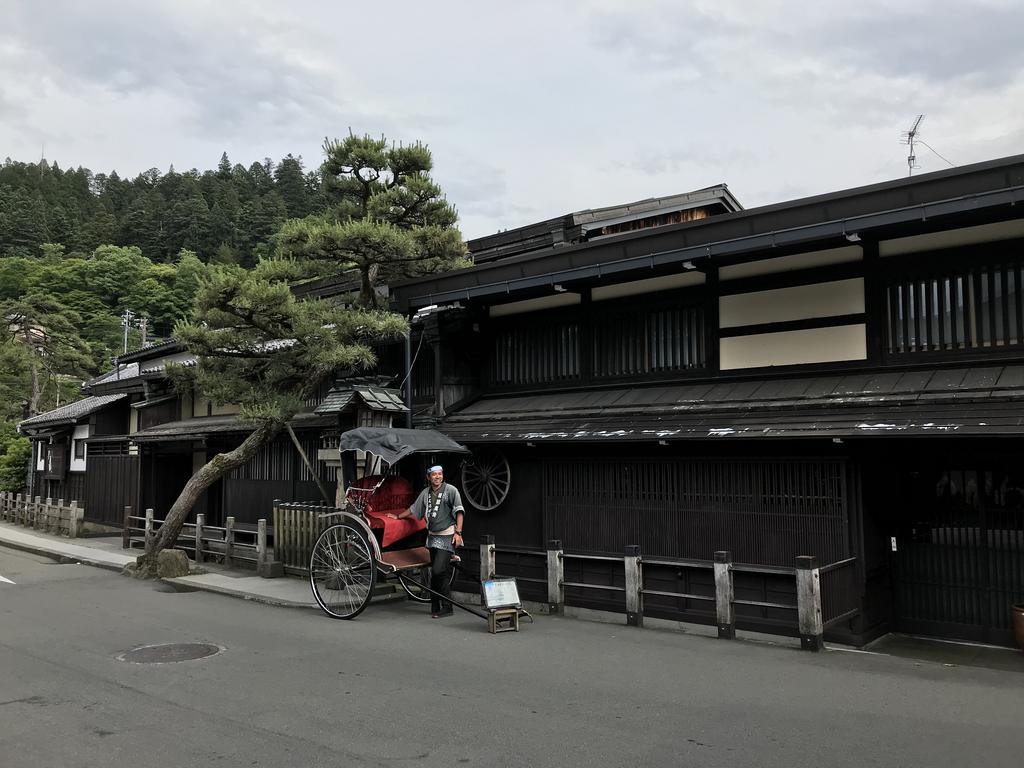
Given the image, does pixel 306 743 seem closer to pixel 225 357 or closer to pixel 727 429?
pixel 727 429

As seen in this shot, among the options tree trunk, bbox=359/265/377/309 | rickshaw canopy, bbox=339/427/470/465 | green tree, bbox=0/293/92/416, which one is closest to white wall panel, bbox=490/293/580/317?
tree trunk, bbox=359/265/377/309

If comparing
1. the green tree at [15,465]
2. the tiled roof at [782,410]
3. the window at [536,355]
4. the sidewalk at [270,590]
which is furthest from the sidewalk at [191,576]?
the green tree at [15,465]

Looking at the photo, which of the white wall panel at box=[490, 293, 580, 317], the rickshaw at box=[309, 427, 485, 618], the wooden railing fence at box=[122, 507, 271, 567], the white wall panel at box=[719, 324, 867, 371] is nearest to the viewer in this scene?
the white wall panel at box=[719, 324, 867, 371]

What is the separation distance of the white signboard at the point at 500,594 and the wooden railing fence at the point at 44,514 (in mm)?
Result: 18580

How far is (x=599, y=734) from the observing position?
5.94 metres

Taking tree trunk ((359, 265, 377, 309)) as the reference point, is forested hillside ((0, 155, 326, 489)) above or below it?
above

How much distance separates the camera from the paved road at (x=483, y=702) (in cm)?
558

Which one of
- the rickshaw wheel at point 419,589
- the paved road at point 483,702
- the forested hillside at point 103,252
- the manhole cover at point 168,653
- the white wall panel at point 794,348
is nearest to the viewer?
the paved road at point 483,702

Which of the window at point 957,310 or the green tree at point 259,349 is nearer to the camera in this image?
the window at point 957,310

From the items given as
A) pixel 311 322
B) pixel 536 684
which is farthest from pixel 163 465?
pixel 536 684

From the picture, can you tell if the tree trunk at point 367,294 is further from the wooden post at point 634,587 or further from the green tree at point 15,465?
the green tree at point 15,465

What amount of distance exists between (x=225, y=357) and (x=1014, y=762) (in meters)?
13.9

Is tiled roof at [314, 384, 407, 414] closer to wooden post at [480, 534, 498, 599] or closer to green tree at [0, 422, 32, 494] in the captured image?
wooden post at [480, 534, 498, 599]

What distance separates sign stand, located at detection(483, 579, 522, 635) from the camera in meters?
9.54
